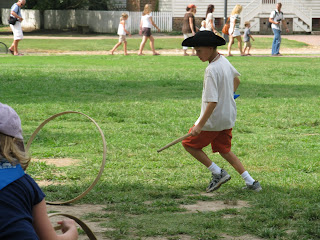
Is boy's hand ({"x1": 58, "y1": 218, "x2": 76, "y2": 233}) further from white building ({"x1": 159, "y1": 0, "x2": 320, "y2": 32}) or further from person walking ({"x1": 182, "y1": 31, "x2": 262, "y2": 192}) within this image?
white building ({"x1": 159, "y1": 0, "x2": 320, "y2": 32})

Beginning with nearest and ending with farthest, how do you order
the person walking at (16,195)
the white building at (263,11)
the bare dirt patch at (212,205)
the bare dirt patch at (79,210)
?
the person walking at (16,195)
the bare dirt patch at (79,210)
the bare dirt patch at (212,205)
the white building at (263,11)

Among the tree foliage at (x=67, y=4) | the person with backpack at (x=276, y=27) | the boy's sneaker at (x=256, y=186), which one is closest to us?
the boy's sneaker at (x=256, y=186)

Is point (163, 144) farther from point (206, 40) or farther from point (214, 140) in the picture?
point (206, 40)

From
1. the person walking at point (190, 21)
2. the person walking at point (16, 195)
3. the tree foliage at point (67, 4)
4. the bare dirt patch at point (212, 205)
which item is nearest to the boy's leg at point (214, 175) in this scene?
the bare dirt patch at point (212, 205)

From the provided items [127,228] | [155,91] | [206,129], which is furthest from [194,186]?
[155,91]

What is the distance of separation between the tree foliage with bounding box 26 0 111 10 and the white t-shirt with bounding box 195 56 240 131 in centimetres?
3523

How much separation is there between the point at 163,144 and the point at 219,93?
2.29 m

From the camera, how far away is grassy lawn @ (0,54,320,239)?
16.4ft

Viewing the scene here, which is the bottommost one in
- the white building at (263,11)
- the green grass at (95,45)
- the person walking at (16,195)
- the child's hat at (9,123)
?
the green grass at (95,45)

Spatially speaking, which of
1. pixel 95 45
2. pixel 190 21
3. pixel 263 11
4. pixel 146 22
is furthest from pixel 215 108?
pixel 263 11

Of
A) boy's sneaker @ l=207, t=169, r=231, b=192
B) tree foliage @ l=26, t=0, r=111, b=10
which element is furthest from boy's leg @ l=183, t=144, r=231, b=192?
tree foliage @ l=26, t=0, r=111, b=10

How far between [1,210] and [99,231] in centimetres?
217

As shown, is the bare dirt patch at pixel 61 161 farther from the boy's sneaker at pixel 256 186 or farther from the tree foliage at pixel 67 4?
the tree foliage at pixel 67 4

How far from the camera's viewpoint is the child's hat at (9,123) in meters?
2.66
